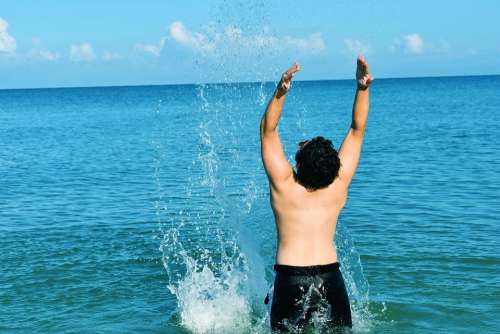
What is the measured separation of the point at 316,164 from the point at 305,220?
467 millimetres

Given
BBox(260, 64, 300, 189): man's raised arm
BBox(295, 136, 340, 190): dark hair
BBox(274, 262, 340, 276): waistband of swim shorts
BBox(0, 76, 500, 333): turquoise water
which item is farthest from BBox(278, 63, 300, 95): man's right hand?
BBox(0, 76, 500, 333): turquoise water

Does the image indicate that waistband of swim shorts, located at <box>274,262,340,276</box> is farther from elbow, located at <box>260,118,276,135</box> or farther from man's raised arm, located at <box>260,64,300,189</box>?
elbow, located at <box>260,118,276,135</box>

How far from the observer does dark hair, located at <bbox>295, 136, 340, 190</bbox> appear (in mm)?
5215

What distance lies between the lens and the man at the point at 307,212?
5.21 m

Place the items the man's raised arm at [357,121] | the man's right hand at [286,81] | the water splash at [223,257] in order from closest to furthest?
1. the man's right hand at [286,81]
2. the man's raised arm at [357,121]
3. the water splash at [223,257]

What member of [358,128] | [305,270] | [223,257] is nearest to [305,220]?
[305,270]

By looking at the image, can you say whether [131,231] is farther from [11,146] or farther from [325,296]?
[11,146]

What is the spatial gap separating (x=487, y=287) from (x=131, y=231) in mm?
7428

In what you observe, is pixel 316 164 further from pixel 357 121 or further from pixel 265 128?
pixel 357 121

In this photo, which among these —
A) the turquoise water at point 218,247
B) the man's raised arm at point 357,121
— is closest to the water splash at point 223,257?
the turquoise water at point 218,247

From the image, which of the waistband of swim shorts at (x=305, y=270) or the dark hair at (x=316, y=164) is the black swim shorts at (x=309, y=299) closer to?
the waistband of swim shorts at (x=305, y=270)

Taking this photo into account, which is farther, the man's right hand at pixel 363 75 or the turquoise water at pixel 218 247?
the turquoise water at pixel 218 247

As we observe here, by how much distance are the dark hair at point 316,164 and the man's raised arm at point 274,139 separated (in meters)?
0.12

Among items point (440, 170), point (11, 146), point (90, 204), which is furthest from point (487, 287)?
point (11, 146)
